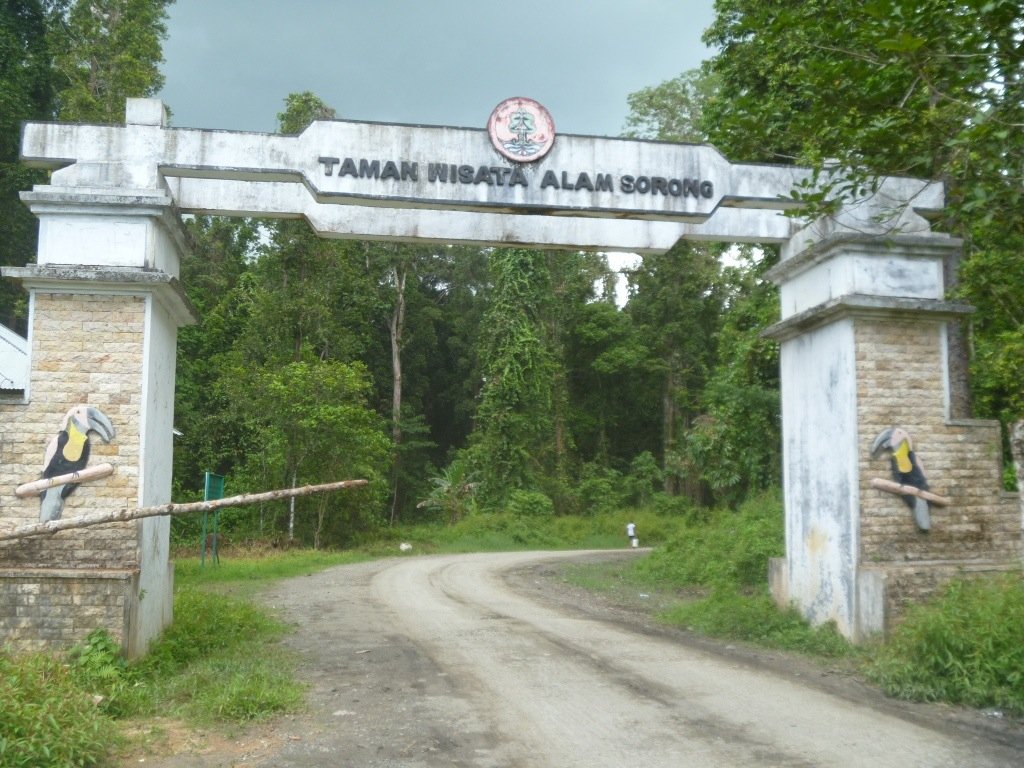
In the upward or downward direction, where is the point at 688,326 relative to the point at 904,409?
upward

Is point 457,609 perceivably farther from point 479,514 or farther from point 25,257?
point 25,257

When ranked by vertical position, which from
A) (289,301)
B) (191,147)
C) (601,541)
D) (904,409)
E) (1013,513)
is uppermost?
(289,301)

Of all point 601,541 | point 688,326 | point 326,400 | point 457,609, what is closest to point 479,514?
point 601,541

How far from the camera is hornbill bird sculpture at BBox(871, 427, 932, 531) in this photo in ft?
29.1

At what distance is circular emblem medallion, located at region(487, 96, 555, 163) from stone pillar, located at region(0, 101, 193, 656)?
10.3ft

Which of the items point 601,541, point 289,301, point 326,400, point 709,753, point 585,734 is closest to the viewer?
point 709,753

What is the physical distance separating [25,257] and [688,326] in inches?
909

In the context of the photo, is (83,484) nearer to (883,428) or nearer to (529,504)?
(883,428)

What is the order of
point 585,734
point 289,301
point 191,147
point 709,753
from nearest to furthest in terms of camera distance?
point 709,753 < point 585,734 < point 191,147 < point 289,301

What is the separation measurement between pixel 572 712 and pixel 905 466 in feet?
14.0

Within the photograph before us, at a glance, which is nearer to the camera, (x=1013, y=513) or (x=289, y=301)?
(x=1013, y=513)

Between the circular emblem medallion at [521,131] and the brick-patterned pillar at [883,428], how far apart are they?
282 centimetres

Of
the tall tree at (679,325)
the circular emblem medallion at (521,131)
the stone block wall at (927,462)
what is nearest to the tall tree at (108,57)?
the circular emblem medallion at (521,131)

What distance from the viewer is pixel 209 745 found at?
585cm
